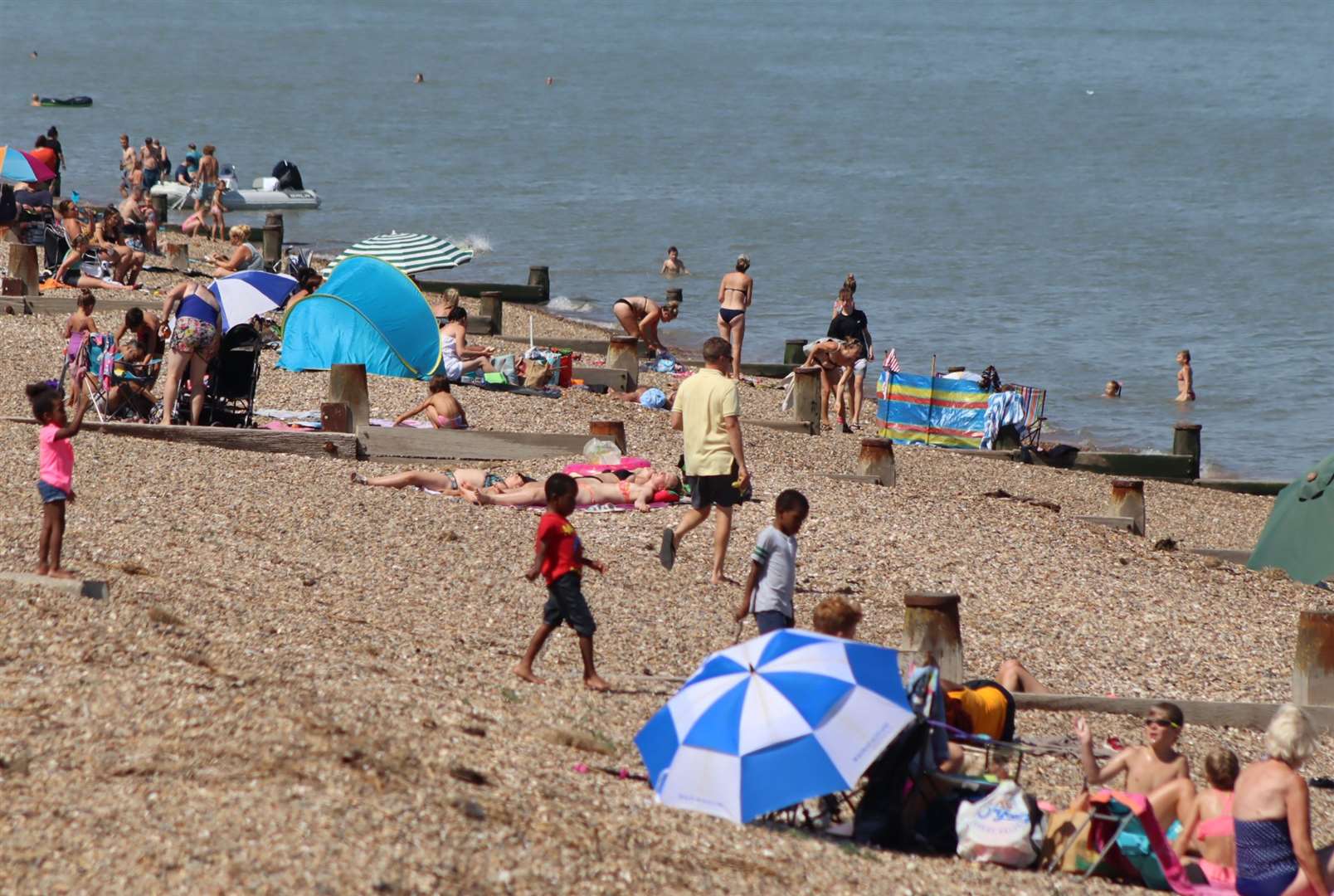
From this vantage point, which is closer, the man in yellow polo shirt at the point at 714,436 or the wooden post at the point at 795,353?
the man in yellow polo shirt at the point at 714,436

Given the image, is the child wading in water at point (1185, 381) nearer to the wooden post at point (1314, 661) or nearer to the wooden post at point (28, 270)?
the wooden post at point (28, 270)

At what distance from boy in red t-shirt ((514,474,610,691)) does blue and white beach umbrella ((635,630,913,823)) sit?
1.26 metres

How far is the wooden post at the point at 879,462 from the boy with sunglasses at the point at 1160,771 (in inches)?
266

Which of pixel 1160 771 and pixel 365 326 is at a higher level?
pixel 365 326

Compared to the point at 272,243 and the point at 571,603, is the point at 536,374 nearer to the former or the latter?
the point at 571,603

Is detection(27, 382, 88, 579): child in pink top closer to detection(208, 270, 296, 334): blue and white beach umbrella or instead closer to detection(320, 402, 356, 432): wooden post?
detection(320, 402, 356, 432): wooden post

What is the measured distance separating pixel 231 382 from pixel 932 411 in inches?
322

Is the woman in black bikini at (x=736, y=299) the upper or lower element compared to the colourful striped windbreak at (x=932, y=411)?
upper

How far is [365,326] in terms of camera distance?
15.2 m

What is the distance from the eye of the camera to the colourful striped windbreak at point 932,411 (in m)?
18.0

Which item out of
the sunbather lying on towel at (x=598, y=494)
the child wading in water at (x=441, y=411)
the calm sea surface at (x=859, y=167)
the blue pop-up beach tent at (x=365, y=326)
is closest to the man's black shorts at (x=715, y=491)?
the sunbather lying on towel at (x=598, y=494)

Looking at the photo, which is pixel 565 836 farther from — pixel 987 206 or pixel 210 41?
pixel 210 41

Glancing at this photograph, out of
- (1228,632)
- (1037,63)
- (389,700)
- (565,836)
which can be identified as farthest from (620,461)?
(1037,63)

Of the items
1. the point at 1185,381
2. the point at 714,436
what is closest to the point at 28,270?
the point at 714,436
